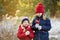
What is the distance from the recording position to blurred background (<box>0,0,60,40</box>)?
8.93 ft

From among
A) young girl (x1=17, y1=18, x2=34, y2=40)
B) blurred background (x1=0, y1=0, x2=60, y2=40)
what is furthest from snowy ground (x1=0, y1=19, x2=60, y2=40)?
young girl (x1=17, y1=18, x2=34, y2=40)

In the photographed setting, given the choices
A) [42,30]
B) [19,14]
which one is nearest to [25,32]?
[42,30]

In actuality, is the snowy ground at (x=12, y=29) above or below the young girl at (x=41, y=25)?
above

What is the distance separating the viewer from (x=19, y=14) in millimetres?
2740

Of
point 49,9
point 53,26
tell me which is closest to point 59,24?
point 53,26

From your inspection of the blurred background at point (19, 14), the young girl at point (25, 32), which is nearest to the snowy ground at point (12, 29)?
the blurred background at point (19, 14)

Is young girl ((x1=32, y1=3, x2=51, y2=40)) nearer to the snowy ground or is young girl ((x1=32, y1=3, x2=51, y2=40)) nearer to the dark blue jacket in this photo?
the dark blue jacket

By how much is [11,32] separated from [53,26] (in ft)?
2.03

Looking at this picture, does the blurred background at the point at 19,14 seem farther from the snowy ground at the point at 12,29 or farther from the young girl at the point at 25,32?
the young girl at the point at 25,32

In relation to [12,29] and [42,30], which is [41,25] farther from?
[12,29]

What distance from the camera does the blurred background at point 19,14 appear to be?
8.93 feet

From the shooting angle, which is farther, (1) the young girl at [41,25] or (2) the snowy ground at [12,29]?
(2) the snowy ground at [12,29]

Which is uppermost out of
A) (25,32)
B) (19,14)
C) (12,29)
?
(19,14)

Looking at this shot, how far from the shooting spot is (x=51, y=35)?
2736mm
